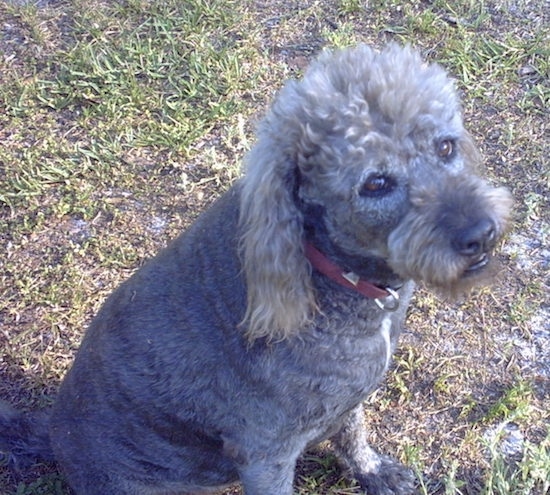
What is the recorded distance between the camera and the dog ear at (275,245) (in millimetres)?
2611

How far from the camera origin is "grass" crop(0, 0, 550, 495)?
374 centimetres

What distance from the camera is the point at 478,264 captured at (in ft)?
8.64

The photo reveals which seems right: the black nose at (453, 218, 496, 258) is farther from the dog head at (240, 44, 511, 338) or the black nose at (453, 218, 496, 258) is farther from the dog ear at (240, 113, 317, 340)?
the dog ear at (240, 113, 317, 340)

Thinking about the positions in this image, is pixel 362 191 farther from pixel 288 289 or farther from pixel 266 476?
pixel 266 476

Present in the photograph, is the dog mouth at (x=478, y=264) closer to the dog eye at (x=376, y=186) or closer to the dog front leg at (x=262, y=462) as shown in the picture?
the dog eye at (x=376, y=186)

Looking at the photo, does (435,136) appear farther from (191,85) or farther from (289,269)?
(191,85)

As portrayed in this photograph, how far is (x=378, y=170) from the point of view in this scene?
2557 mm

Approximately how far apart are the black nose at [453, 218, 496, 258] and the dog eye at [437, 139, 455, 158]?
26 cm

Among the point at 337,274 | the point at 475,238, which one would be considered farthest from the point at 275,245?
the point at 475,238

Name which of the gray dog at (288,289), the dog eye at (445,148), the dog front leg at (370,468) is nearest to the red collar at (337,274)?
the gray dog at (288,289)

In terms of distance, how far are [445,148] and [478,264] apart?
372 mm

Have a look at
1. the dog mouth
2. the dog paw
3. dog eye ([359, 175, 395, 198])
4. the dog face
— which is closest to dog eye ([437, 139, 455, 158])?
the dog face

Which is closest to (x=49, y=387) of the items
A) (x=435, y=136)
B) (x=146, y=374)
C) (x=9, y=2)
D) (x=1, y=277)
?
(x=1, y=277)

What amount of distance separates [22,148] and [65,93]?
44 centimetres
